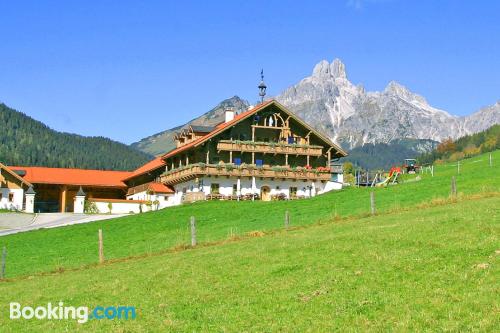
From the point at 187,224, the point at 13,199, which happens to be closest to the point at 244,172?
the point at 187,224

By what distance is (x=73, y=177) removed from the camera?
87.2 m

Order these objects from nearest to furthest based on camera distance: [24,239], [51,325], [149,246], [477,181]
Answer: [51,325] < [149,246] < [477,181] < [24,239]

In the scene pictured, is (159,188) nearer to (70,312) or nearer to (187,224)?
(187,224)

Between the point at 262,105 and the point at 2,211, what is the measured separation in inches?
1157

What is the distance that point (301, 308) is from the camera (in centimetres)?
1656

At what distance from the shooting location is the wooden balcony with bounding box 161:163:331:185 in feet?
227

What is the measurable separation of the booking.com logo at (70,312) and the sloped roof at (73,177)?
64.0 m

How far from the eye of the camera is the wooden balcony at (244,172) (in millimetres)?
69125

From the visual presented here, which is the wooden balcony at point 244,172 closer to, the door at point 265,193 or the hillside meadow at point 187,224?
the door at point 265,193

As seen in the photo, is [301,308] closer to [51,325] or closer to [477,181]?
[51,325]

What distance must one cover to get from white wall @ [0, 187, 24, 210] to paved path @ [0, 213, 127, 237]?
526 cm

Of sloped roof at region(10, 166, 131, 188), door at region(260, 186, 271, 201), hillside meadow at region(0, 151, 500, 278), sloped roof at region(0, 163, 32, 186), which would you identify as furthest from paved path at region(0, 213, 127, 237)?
door at region(260, 186, 271, 201)

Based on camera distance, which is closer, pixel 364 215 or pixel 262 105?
pixel 364 215

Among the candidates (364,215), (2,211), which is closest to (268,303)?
(364,215)
